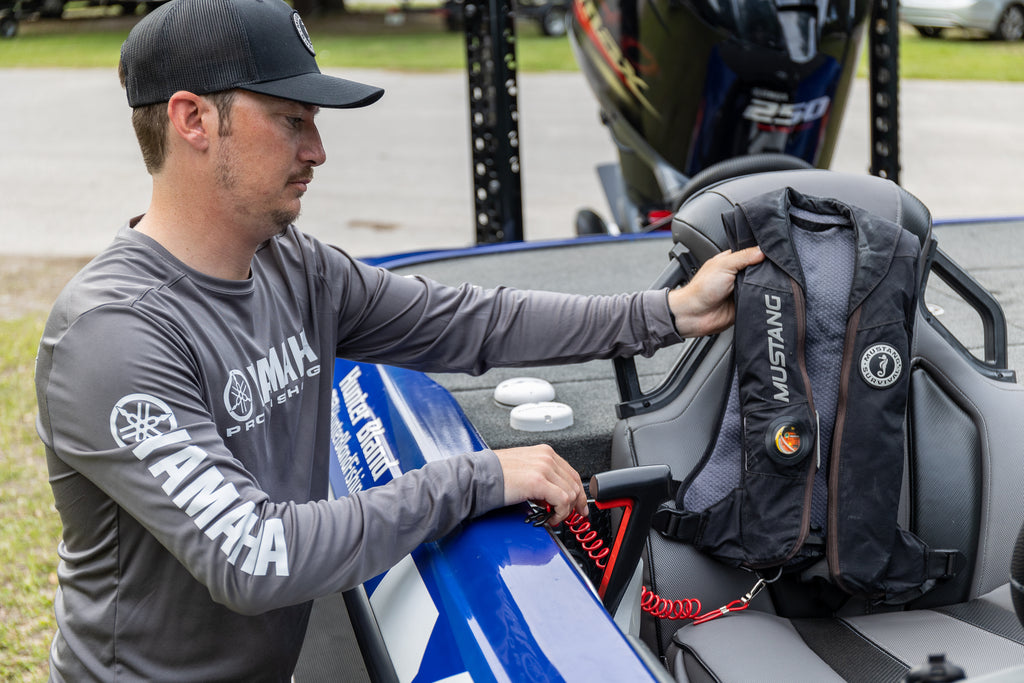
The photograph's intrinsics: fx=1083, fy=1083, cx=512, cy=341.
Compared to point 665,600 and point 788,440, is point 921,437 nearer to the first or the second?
point 788,440

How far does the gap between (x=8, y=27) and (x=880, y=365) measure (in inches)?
745

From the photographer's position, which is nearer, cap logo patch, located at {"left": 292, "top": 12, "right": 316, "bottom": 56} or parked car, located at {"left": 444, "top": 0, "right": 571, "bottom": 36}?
cap logo patch, located at {"left": 292, "top": 12, "right": 316, "bottom": 56}

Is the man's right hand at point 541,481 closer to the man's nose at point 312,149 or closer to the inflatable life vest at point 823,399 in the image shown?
the inflatable life vest at point 823,399

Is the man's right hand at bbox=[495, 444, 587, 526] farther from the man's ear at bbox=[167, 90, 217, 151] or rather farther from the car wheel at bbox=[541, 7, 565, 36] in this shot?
the car wheel at bbox=[541, 7, 565, 36]

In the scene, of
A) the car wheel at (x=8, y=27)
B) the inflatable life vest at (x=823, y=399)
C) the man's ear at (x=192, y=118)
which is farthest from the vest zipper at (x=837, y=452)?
the car wheel at (x=8, y=27)

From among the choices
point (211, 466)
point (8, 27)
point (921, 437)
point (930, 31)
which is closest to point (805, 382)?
point (921, 437)

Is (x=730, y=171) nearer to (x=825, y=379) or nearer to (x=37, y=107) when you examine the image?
(x=825, y=379)

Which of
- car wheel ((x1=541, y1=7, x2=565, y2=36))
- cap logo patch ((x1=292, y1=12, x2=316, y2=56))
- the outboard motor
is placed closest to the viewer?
cap logo patch ((x1=292, y1=12, x2=316, y2=56))

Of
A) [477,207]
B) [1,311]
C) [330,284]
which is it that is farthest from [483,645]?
[1,311]

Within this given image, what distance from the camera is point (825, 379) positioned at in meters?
1.68

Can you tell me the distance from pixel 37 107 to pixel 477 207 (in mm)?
9443

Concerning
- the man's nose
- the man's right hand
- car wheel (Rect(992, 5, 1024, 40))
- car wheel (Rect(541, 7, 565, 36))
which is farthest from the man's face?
car wheel (Rect(541, 7, 565, 36))

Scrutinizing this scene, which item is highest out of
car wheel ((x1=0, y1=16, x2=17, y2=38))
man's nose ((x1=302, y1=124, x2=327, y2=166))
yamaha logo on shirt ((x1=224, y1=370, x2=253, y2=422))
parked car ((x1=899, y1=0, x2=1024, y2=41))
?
man's nose ((x1=302, y1=124, x2=327, y2=166))

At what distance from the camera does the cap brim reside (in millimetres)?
1424
